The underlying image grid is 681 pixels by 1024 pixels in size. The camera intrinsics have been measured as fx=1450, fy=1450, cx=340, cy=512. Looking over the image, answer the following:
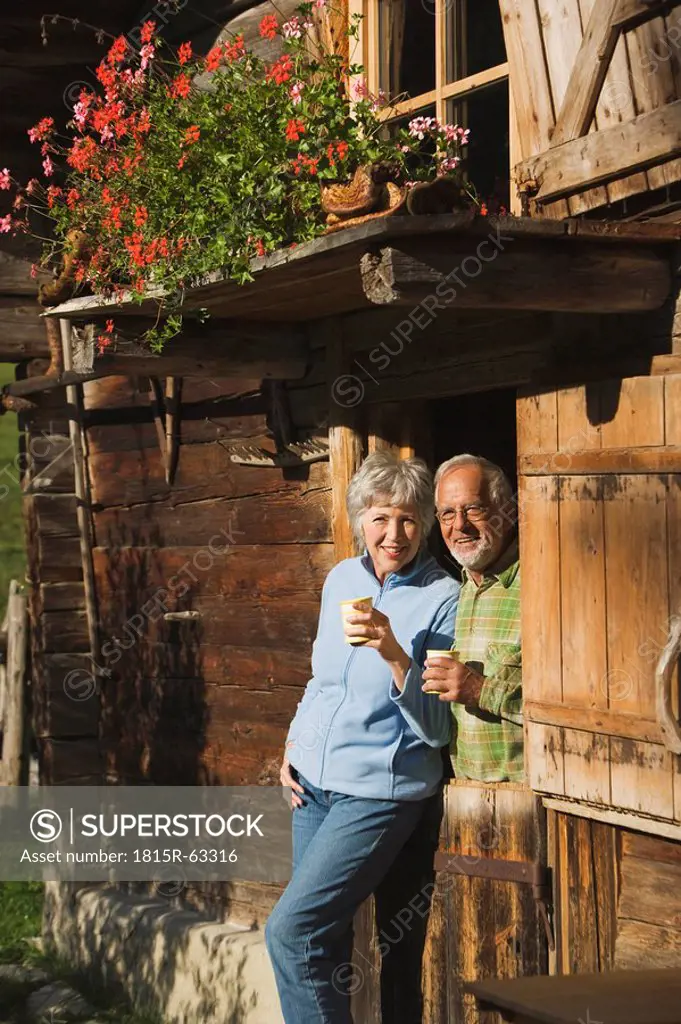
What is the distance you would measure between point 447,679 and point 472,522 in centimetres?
56

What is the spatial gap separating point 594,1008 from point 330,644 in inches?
76.2

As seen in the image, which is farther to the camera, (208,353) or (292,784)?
(208,353)

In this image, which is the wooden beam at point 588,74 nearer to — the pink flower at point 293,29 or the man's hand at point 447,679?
the pink flower at point 293,29

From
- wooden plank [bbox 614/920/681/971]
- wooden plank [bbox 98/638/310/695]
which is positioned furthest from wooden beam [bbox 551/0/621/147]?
wooden plank [bbox 98/638/310/695]

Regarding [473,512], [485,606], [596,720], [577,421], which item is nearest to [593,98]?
[577,421]

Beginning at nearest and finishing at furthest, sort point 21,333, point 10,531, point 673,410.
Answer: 1. point 673,410
2. point 21,333
3. point 10,531

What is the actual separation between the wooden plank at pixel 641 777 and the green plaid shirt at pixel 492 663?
19.2 inches

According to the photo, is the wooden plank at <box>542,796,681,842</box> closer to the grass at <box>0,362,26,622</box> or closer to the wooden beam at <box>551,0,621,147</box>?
the wooden beam at <box>551,0,621,147</box>

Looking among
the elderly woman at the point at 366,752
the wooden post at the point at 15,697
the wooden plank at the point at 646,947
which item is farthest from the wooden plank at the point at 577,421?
the wooden post at the point at 15,697

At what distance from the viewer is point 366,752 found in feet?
15.6

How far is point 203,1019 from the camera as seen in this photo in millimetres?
6766

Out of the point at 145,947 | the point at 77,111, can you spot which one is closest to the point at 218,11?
the point at 77,111

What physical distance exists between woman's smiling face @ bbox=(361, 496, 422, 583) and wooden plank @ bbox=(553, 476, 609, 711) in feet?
1.99

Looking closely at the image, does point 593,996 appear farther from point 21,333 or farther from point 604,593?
point 21,333
